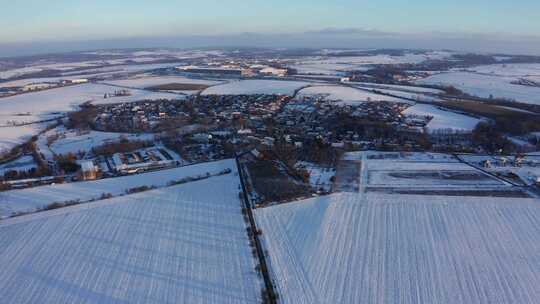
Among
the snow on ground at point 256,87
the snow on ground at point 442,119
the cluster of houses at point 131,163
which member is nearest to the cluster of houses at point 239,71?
the snow on ground at point 256,87

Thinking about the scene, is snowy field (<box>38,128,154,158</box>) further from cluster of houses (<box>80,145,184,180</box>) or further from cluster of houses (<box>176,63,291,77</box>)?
cluster of houses (<box>176,63,291,77</box>)

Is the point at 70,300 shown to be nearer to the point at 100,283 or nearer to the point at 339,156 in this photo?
the point at 100,283

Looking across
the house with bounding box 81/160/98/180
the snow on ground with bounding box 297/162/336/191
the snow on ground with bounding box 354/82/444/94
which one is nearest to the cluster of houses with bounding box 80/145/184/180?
the house with bounding box 81/160/98/180

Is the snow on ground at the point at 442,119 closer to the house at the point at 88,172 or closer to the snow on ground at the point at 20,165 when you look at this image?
the house at the point at 88,172

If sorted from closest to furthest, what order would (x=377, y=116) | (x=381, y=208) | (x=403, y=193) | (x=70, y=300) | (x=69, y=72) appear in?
(x=70, y=300), (x=381, y=208), (x=403, y=193), (x=377, y=116), (x=69, y=72)

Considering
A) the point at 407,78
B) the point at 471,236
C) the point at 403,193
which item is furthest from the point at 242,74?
the point at 471,236

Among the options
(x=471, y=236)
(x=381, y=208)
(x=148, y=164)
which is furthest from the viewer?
(x=148, y=164)
